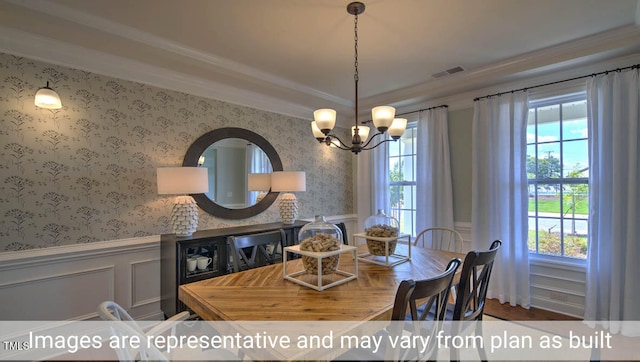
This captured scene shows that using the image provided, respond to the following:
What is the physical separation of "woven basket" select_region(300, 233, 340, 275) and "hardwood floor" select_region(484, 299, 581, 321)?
2336mm

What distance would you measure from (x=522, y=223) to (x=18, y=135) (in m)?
4.69

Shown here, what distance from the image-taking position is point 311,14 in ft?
7.30

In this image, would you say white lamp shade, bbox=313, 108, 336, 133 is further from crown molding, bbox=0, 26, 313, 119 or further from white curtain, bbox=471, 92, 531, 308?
white curtain, bbox=471, 92, 531, 308

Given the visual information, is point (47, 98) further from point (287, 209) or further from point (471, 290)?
point (471, 290)

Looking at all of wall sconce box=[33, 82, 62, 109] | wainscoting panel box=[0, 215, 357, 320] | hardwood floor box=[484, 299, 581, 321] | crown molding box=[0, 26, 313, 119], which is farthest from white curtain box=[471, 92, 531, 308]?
wall sconce box=[33, 82, 62, 109]

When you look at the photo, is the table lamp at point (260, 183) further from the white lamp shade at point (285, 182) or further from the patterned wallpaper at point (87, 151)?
the patterned wallpaper at point (87, 151)

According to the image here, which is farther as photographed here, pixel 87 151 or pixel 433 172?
pixel 433 172

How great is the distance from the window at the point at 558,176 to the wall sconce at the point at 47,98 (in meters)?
4.56

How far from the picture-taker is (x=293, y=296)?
1.53m

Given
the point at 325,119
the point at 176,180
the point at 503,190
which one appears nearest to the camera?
the point at 325,119

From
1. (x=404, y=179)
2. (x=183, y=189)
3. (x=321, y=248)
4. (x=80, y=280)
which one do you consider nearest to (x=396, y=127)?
(x=321, y=248)

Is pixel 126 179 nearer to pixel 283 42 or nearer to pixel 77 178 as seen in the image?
pixel 77 178

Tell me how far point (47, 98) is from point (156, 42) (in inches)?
36.7

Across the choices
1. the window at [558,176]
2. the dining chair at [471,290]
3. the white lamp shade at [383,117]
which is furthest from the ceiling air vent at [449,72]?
the dining chair at [471,290]
